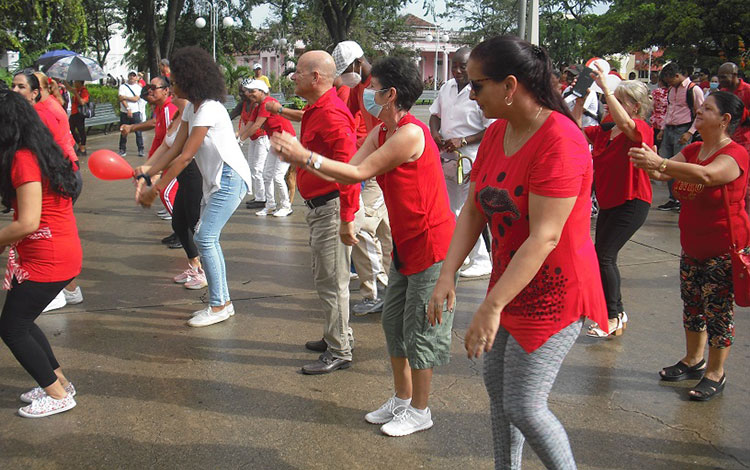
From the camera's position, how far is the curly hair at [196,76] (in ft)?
16.3

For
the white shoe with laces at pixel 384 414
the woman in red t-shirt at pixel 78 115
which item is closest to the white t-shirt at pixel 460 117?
the white shoe with laces at pixel 384 414

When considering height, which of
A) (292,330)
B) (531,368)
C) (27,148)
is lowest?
(292,330)

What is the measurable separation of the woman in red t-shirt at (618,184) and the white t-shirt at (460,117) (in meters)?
1.43

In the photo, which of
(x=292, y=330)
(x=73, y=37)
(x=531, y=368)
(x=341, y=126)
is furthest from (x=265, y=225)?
(x=73, y=37)

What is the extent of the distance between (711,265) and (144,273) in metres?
4.96

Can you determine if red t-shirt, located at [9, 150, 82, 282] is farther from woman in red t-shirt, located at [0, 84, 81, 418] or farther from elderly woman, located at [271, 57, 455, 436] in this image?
elderly woman, located at [271, 57, 455, 436]

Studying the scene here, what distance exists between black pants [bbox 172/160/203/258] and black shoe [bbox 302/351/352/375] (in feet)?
7.86

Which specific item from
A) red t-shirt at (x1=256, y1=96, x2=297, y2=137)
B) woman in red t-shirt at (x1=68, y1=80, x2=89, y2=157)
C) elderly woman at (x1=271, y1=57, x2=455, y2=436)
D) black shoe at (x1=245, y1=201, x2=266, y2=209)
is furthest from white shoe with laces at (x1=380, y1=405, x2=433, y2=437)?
woman in red t-shirt at (x1=68, y1=80, x2=89, y2=157)

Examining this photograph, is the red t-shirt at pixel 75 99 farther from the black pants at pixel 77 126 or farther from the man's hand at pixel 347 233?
the man's hand at pixel 347 233

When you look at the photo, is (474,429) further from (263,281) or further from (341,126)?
(263,281)

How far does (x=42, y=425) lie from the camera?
3.59 m

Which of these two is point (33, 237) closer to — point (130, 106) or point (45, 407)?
point (45, 407)

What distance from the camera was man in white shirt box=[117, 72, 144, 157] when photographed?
15.0 metres

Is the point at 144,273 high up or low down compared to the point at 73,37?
down
